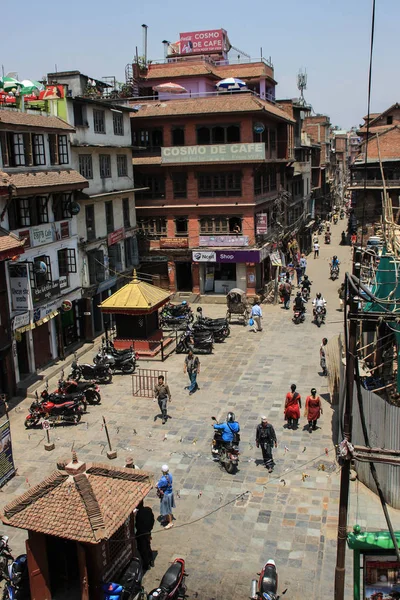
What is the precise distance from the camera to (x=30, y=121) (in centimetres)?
2569

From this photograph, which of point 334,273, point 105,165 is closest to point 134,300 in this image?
point 105,165

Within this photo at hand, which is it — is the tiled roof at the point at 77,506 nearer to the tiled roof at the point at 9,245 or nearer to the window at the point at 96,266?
the tiled roof at the point at 9,245

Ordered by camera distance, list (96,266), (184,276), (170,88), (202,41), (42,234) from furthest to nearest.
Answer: (202,41), (170,88), (184,276), (96,266), (42,234)

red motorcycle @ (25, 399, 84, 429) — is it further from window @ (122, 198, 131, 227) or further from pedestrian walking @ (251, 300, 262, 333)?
window @ (122, 198, 131, 227)

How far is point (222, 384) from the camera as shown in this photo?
80.5ft

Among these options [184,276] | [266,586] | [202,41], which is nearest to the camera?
[266,586]

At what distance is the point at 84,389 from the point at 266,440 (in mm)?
8284

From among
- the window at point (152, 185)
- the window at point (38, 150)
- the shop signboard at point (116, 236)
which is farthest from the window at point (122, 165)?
the window at point (38, 150)

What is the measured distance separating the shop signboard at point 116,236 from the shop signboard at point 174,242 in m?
4.10

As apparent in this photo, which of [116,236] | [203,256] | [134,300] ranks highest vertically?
[116,236]

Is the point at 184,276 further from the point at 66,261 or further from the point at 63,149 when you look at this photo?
the point at 63,149

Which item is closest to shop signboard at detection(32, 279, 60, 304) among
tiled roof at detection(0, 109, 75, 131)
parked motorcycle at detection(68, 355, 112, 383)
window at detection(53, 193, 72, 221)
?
window at detection(53, 193, 72, 221)

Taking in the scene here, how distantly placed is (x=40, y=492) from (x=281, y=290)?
2837cm

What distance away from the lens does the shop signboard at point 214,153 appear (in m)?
37.3
